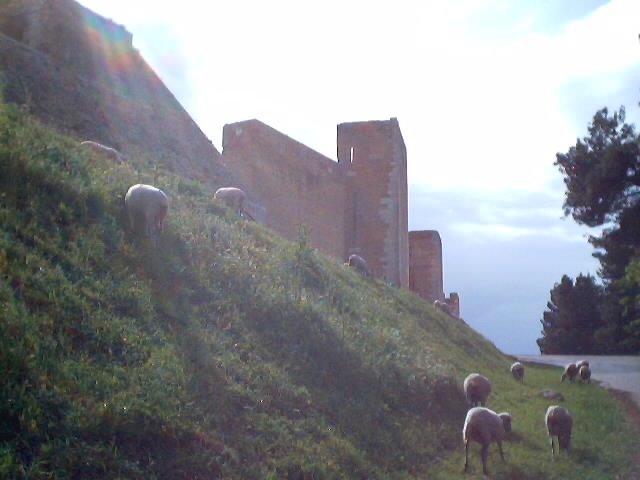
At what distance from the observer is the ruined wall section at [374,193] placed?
2777 centimetres

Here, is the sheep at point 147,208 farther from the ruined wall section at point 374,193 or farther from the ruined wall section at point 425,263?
the ruined wall section at point 425,263

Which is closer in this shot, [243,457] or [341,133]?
[243,457]

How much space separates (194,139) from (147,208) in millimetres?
10448

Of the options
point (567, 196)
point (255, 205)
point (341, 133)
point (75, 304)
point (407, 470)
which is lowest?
point (407, 470)

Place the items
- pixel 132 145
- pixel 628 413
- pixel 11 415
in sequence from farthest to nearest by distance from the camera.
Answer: pixel 132 145
pixel 628 413
pixel 11 415

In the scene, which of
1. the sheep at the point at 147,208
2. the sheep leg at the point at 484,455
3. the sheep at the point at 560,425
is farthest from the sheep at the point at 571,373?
the sheep at the point at 147,208

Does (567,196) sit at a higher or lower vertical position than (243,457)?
higher

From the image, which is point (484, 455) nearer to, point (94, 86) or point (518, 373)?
point (518, 373)

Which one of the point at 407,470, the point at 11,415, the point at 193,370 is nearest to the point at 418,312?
the point at 407,470

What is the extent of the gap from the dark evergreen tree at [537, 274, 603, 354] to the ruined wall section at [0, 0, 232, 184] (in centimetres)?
2944

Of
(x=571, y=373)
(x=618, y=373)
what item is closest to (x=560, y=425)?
(x=571, y=373)

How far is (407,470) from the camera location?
7.94m

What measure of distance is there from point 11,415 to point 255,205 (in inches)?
569

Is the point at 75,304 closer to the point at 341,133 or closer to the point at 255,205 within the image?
the point at 255,205
